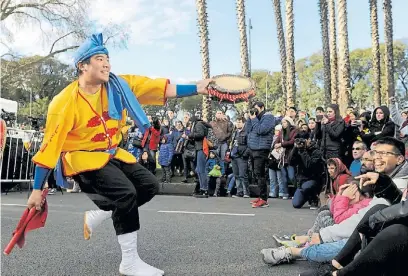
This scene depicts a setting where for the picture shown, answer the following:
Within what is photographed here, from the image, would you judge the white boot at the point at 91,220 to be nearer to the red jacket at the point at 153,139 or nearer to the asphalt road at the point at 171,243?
the asphalt road at the point at 171,243

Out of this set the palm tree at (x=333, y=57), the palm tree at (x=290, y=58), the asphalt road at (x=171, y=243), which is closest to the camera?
the asphalt road at (x=171, y=243)

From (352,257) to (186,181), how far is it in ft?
28.5

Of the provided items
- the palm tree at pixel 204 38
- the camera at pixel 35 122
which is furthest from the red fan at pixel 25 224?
the palm tree at pixel 204 38

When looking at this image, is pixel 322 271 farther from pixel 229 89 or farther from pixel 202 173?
pixel 202 173

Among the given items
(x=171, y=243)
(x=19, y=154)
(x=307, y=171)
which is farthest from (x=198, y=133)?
(x=171, y=243)

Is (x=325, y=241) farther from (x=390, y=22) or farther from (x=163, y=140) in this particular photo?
(x=390, y=22)

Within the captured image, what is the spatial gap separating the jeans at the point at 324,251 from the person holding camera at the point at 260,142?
14.9 ft

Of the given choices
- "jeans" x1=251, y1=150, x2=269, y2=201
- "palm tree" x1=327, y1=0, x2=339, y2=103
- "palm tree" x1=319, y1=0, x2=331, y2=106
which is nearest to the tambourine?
"jeans" x1=251, y1=150, x2=269, y2=201

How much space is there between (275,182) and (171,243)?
217 inches

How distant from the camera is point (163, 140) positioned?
12070 millimetres

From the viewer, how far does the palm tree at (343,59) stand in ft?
54.5

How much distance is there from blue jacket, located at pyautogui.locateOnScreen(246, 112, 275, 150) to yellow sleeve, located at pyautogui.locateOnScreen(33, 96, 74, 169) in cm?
539

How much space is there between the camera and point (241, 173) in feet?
34.7

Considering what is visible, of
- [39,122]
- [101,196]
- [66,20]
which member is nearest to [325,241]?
[101,196]
